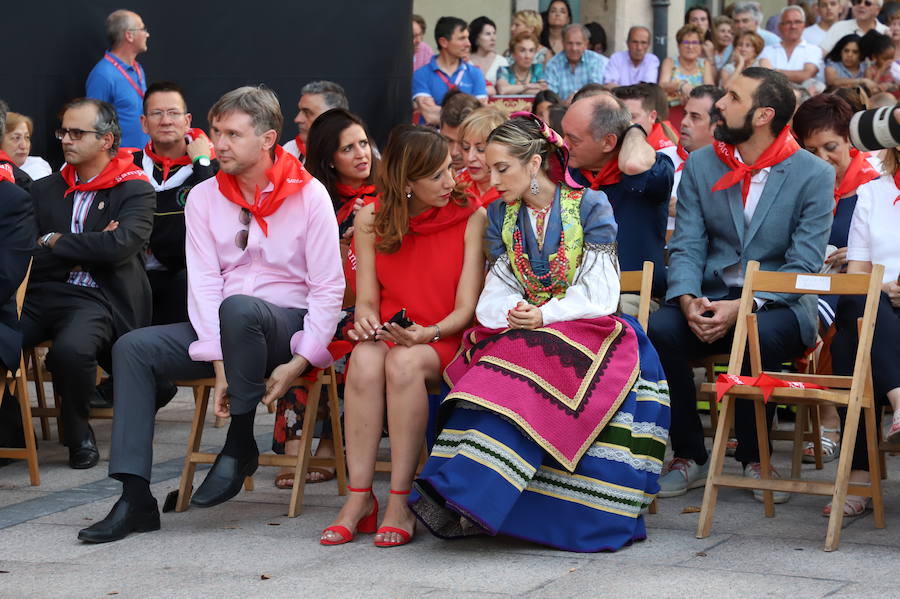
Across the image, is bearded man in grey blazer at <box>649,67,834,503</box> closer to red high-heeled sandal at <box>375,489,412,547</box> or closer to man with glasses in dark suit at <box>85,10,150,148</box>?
red high-heeled sandal at <box>375,489,412,547</box>

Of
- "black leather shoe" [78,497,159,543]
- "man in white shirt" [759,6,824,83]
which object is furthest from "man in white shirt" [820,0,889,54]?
"black leather shoe" [78,497,159,543]

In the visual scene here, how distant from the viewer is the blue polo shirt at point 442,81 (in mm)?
11164

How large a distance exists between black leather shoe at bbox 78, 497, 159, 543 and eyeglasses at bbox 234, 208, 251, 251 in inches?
40.8

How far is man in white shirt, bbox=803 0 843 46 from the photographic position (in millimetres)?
13555

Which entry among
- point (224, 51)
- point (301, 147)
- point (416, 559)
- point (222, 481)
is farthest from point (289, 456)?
point (224, 51)

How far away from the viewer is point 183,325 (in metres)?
5.38

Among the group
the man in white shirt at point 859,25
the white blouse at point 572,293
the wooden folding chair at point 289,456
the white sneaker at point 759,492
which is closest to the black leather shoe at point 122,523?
the wooden folding chair at point 289,456

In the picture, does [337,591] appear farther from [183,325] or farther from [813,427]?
[813,427]

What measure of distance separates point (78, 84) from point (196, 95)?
94 centimetres

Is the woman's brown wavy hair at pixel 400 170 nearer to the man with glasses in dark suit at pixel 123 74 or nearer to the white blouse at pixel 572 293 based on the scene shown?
the white blouse at pixel 572 293

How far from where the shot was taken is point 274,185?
5.43 meters

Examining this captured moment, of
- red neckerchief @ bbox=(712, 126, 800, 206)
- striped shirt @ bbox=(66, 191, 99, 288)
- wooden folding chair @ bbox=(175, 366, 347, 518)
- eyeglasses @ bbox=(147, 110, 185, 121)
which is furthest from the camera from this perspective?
eyeglasses @ bbox=(147, 110, 185, 121)

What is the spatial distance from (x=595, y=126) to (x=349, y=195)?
112 centimetres

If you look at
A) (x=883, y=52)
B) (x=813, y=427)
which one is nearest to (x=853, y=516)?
(x=813, y=427)
